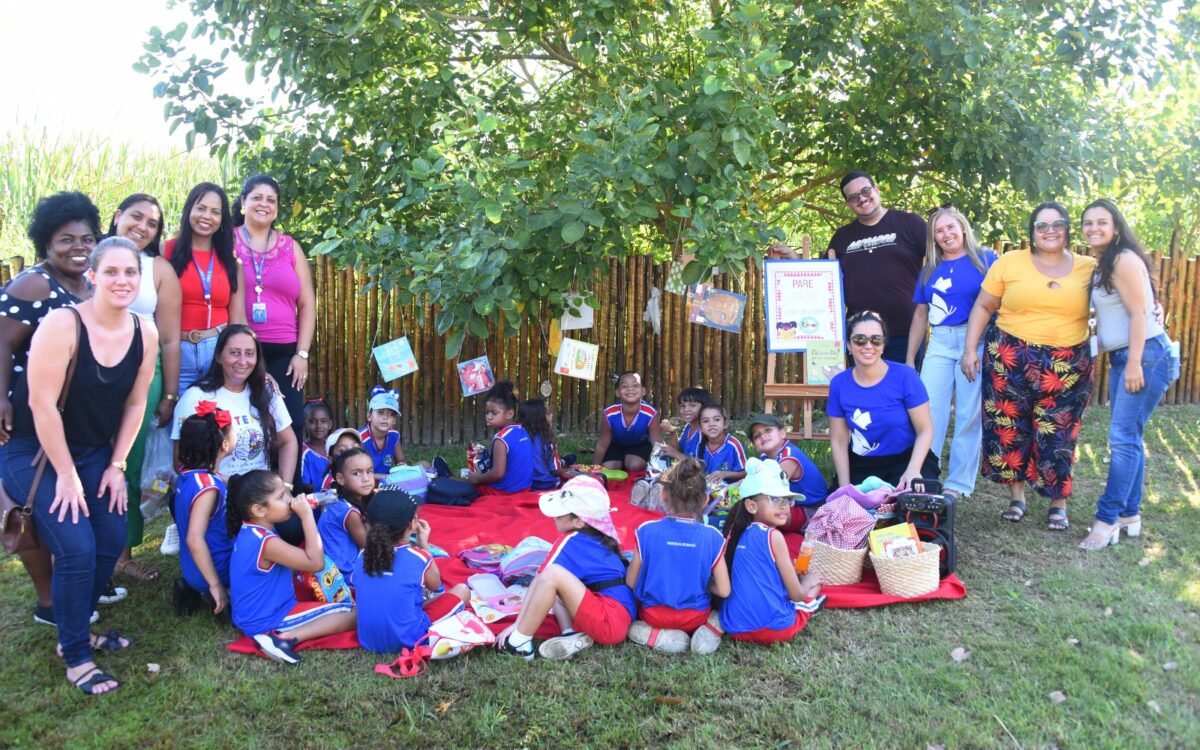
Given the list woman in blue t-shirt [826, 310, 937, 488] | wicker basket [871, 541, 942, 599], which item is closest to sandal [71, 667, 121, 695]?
wicker basket [871, 541, 942, 599]

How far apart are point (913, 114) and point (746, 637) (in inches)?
207

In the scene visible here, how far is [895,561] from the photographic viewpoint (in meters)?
4.15

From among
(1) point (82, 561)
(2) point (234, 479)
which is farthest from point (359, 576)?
(1) point (82, 561)

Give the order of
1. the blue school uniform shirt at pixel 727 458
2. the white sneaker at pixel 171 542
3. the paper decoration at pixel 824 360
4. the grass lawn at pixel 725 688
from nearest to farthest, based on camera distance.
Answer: the grass lawn at pixel 725 688 → the white sneaker at pixel 171 542 → the blue school uniform shirt at pixel 727 458 → the paper decoration at pixel 824 360

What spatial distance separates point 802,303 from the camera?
6.46 metres

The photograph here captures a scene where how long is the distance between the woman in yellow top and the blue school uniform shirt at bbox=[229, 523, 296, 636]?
13.1 ft

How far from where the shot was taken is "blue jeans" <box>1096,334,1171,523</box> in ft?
15.5

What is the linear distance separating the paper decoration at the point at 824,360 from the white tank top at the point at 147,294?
434 centimetres

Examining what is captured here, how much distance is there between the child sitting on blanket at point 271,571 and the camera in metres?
3.78

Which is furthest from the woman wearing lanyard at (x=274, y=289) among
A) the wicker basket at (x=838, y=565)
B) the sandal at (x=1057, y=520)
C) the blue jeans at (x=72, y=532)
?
the sandal at (x=1057, y=520)

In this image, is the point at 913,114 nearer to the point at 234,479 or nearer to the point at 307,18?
the point at 307,18

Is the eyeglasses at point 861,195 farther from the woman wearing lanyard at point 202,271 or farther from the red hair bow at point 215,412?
the red hair bow at point 215,412

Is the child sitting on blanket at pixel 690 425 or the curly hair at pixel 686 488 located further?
the child sitting on blanket at pixel 690 425

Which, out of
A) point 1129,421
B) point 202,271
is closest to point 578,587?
point 202,271
